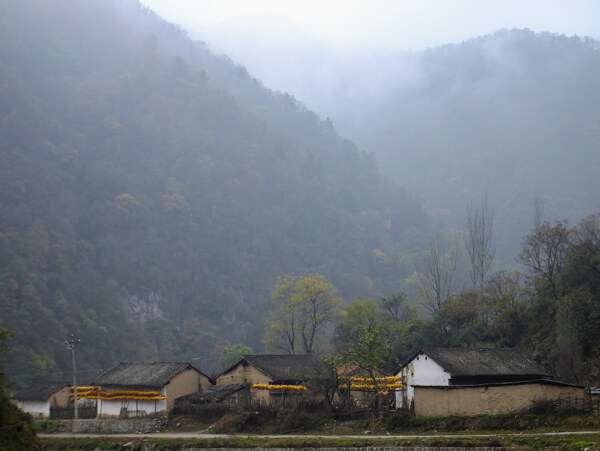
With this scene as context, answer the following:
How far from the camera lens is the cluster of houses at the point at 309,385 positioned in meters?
37.6

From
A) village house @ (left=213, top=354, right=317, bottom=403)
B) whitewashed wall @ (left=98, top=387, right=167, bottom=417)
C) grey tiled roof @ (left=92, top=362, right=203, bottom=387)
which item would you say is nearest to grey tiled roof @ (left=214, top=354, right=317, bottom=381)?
village house @ (left=213, top=354, right=317, bottom=403)

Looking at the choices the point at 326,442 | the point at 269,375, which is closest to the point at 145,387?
the point at 269,375

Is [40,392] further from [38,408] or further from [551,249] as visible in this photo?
[551,249]

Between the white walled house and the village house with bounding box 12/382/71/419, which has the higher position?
the white walled house

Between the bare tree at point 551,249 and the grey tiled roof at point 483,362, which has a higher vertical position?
the bare tree at point 551,249

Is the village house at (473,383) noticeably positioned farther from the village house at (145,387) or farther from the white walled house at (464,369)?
the village house at (145,387)

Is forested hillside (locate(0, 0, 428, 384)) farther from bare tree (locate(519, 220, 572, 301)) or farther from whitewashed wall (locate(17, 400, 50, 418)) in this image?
bare tree (locate(519, 220, 572, 301))

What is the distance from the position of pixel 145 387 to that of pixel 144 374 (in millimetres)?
1902

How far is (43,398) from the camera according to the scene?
189 ft

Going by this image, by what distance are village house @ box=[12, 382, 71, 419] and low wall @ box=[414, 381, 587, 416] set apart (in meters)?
36.9

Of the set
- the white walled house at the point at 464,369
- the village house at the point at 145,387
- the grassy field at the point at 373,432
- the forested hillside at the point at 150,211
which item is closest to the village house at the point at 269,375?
the village house at the point at 145,387

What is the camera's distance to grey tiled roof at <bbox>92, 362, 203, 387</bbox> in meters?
54.9

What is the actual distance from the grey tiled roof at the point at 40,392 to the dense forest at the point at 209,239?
2180 cm

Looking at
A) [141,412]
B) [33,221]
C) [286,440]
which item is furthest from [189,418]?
[33,221]
